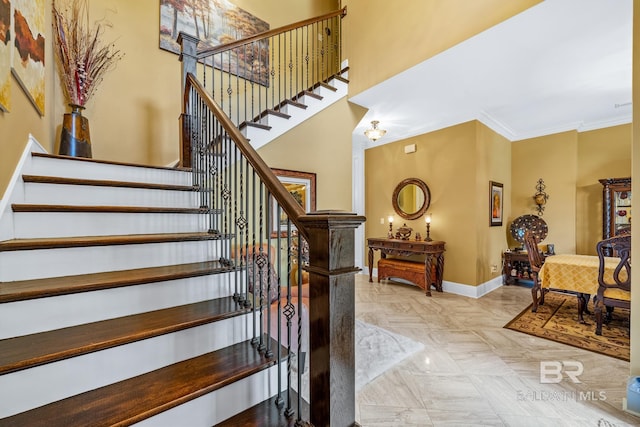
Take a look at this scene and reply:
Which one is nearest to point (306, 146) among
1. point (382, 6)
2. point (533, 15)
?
point (382, 6)

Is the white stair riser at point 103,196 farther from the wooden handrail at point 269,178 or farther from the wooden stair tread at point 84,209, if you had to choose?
the wooden handrail at point 269,178

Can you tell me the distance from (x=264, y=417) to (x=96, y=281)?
950 millimetres

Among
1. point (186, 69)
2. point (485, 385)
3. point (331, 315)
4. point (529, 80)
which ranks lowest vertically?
point (485, 385)

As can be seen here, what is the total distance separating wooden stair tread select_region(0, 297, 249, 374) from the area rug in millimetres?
1131

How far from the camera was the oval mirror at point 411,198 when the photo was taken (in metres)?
4.78

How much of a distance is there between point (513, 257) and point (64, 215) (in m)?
5.75

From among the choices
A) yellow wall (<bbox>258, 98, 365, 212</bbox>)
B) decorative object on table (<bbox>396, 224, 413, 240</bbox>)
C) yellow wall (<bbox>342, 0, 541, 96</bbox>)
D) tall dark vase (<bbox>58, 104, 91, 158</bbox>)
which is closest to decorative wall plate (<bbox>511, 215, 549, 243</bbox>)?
decorative object on table (<bbox>396, 224, 413, 240</bbox>)

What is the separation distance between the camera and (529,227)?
487 centimetres

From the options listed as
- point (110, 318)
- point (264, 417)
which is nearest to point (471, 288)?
point (264, 417)

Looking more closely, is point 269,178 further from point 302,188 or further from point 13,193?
point 302,188

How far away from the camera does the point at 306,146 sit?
3.49 m

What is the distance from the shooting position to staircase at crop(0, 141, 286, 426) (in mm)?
922

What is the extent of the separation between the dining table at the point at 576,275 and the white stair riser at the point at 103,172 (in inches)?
159

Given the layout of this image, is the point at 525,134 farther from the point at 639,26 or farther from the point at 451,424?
the point at 451,424
